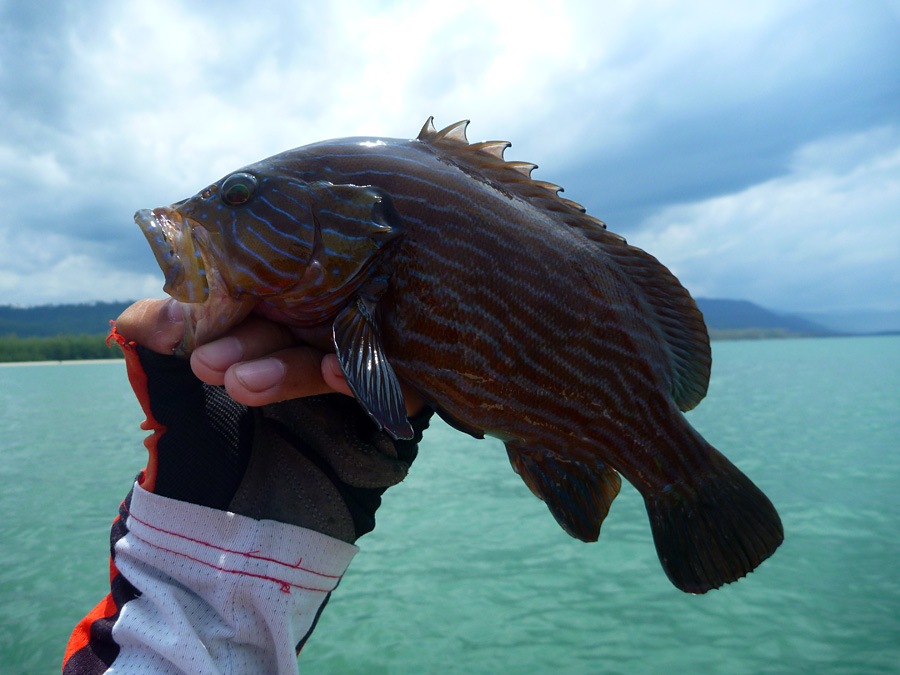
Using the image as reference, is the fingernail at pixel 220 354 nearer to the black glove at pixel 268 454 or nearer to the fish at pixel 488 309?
the fish at pixel 488 309

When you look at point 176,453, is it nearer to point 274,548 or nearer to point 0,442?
point 274,548

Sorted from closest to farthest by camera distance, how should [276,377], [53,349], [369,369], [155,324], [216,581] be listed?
[369,369] → [276,377] → [155,324] → [216,581] → [53,349]

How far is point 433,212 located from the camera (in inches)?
77.7

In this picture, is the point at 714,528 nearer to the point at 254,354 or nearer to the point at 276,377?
the point at 276,377

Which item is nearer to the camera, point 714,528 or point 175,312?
point 714,528

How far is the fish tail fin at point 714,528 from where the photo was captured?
1.95 m

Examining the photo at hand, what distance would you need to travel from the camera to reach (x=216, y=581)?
230 cm

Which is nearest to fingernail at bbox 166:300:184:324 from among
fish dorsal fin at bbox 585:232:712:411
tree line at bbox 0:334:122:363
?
fish dorsal fin at bbox 585:232:712:411

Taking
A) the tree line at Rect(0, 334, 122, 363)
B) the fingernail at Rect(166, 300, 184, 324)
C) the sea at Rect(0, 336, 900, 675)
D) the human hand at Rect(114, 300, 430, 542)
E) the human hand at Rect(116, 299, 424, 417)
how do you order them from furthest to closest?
the tree line at Rect(0, 334, 122, 363) → the sea at Rect(0, 336, 900, 675) → the human hand at Rect(114, 300, 430, 542) → the fingernail at Rect(166, 300, 184, 324) → the human hand at Rect(116, 299, 424, 417)

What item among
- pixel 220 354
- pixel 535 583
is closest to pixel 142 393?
pixel 220 354

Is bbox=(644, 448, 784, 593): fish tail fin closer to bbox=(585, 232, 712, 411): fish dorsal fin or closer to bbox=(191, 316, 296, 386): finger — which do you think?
bbox=(585, 232, 712, 411): fish dorsal fin

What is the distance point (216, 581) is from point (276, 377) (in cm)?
97

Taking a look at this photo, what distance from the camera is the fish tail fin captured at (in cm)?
195

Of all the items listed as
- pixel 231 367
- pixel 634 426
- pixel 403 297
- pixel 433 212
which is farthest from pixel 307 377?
pixel 634 426
